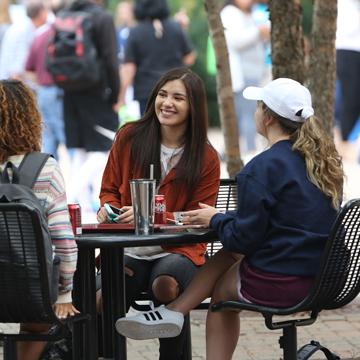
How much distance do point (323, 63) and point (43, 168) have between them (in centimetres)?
333

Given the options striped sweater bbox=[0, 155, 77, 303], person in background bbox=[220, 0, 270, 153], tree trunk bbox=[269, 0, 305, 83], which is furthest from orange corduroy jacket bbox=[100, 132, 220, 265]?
person in background bbox=[220, 0, 270, 153]

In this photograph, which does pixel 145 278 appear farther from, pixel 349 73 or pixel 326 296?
pixel 349 73

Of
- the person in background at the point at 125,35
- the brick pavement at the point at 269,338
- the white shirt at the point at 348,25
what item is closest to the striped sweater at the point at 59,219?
the brick pavement at the point at 269,338

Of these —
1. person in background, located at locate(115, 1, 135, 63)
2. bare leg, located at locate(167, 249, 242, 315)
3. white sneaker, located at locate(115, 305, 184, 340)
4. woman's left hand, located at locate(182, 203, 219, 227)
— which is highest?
person in background, located at locate(115, 1, 135, 63)

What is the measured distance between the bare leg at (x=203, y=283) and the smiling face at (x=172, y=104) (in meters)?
0.75

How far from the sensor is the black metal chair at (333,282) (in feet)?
14.6

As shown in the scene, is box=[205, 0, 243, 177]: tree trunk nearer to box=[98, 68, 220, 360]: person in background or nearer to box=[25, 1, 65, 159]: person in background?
box=[98, 68, 220, 360]: person in background

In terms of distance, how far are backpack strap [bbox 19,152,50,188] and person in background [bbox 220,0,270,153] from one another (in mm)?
10364

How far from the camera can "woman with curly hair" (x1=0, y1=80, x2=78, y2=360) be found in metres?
4.33

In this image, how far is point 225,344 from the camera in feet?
15.4

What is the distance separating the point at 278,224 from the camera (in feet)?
14.8

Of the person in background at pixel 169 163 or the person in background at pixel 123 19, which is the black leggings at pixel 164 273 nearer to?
the person in background at pixel 169 163

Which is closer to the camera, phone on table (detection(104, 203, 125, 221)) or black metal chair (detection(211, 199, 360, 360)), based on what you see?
black metal chair (detection(211, 199, 360, 360))

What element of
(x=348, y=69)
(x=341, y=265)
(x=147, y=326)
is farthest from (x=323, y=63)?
(x=348, y=69)
